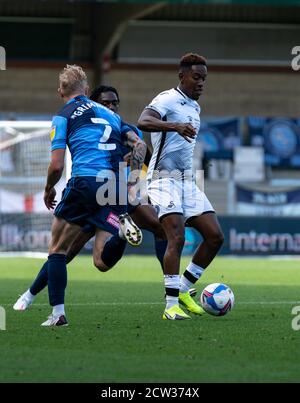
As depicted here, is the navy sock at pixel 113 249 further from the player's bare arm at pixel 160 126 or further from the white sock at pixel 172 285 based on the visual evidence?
the player's bare arm at pixel 160 126

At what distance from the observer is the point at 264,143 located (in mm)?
32781

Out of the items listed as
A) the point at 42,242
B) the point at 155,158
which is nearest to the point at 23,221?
the point at 42,242

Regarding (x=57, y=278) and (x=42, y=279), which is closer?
(x=57, y=278)

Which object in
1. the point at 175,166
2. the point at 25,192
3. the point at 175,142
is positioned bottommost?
the point at 25,192

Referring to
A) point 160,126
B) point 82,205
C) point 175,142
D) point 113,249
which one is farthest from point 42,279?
point 160,126

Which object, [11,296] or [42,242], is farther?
[42,242]

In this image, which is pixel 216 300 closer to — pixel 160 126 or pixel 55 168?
pixel 160 126

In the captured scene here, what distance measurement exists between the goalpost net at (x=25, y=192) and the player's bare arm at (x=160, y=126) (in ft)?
42.3

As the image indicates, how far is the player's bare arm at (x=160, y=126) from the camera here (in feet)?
32.6

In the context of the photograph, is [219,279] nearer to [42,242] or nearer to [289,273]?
[289,273]

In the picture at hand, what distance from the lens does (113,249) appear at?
9.95 metres

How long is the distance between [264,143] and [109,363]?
25.8 m

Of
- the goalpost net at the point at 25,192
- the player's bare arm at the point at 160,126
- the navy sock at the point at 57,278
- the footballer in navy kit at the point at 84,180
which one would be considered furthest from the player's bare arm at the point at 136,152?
the goalpost net at the point at 25,192

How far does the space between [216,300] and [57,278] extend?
5.71 feet
